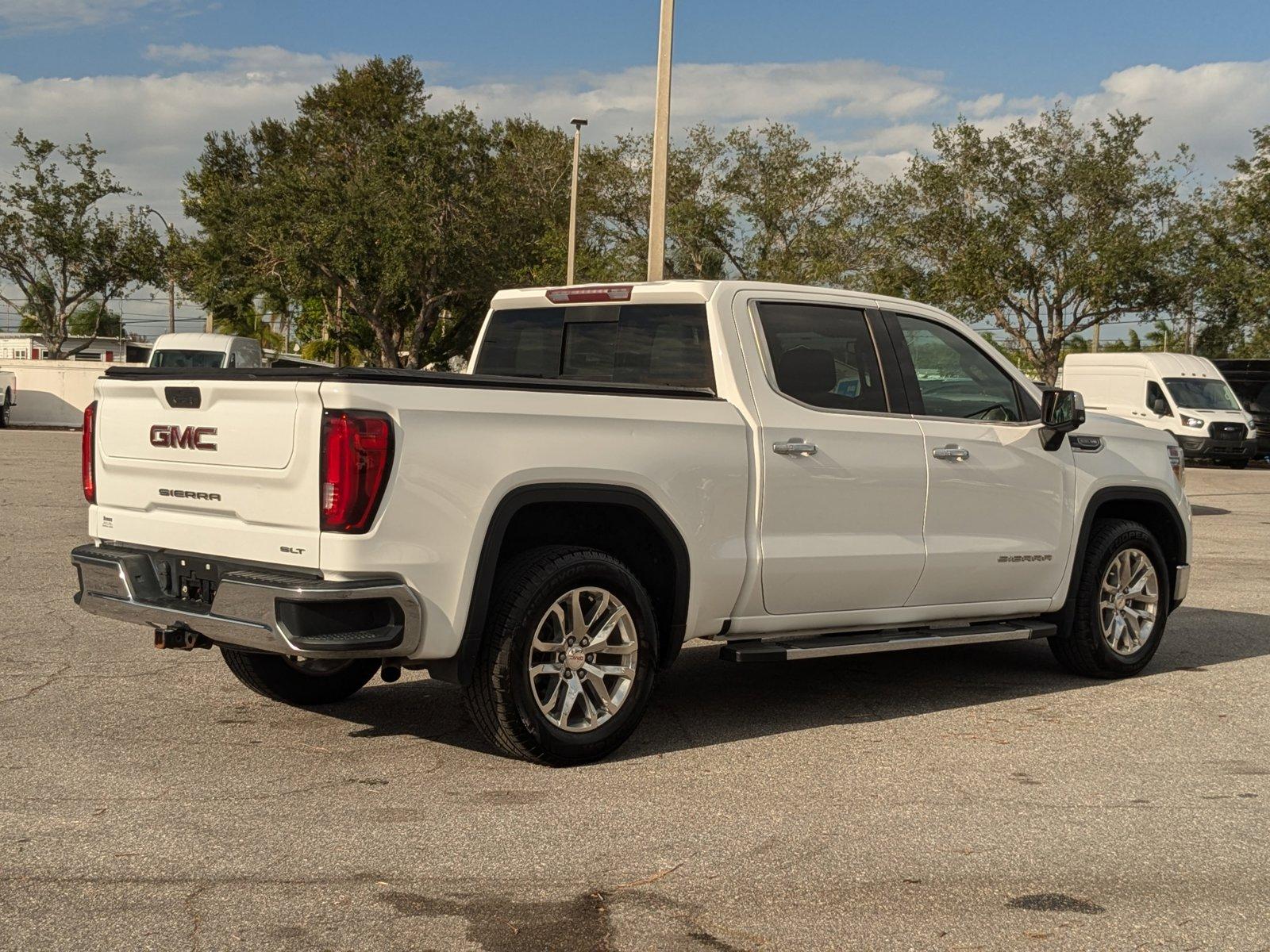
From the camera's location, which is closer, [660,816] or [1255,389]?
[660,816]

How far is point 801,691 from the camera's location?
7504mm

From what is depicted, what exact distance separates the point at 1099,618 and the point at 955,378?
1.58m

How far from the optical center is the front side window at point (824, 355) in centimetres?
655

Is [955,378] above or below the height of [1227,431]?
above

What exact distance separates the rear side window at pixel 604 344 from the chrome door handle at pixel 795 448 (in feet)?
1.35

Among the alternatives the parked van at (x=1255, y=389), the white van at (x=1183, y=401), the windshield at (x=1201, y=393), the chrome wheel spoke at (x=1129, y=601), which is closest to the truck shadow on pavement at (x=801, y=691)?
the chrome wheel spoke at (x=1129, y=601)

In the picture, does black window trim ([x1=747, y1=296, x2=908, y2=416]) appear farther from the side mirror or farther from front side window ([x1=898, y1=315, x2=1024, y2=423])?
the side mirror

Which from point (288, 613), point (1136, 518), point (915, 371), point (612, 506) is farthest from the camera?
point (1136, 518)

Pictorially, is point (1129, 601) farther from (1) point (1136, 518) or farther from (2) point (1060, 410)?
(2) point (1060, 410)

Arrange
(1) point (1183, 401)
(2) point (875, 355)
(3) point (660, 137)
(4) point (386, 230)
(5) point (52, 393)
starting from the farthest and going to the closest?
1. (5) point (52, 393)
2. (4) point (386, 230)
3. (1) point (1183, 401)
4. (3) point (660, 137)
5. (2) point (875, 355)

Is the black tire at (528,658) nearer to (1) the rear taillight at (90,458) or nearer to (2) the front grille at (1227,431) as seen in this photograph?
(1) the rear taillight at (90,458)

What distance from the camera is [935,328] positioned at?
733cm

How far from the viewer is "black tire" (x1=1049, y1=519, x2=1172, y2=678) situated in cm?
771

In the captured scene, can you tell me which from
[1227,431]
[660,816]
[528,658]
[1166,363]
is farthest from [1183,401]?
[660,816]
